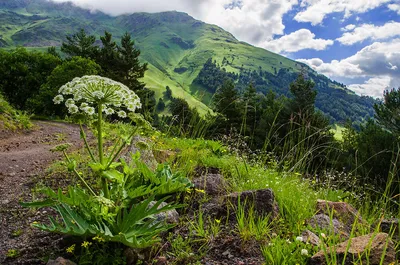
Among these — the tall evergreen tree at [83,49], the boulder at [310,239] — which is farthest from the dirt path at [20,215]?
the tall evergreen tree at [83,49]

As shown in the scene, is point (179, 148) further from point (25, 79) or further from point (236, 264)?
point (25, 79)

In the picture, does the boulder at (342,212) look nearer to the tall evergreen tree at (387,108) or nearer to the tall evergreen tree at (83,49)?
the tall evergreen tree at (387,108)

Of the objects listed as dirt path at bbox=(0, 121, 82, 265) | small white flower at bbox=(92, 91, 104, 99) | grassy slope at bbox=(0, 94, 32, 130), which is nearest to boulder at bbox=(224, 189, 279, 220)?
small white flower at bbox=(92, 91, 104, 99)

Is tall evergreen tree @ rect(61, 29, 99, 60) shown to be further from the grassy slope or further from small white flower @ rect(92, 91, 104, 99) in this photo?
small white flower @ rect(92, 91, 104, 99)

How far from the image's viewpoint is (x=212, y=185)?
4.92m

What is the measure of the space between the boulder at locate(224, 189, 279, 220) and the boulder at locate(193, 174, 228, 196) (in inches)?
24.1

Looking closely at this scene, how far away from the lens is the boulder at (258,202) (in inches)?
156

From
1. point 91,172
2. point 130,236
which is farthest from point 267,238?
point 91,172

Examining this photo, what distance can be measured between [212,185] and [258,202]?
105 cm

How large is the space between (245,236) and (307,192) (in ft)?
6.29

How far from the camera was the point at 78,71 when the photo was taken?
88.9 ft

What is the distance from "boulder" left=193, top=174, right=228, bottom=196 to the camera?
15.8 ft

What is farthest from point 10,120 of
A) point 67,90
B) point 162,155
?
point 67,90

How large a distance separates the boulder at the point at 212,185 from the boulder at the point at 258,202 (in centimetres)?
61
